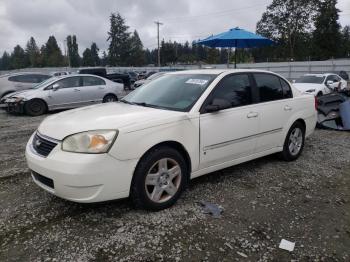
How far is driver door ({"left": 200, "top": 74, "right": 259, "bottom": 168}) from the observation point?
4094mm

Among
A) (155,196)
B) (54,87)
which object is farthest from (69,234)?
(54,87)

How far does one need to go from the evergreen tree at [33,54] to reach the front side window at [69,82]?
3728 inches

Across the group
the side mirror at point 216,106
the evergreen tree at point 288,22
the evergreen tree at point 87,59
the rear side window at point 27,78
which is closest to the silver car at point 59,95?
the rear side window at point 27,78

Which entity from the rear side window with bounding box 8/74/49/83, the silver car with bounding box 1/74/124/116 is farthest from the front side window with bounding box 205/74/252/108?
the rear side window with bounding box 8/74/49/83

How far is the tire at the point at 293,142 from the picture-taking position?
5.49 meters

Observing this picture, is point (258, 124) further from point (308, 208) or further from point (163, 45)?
point (163, 45)

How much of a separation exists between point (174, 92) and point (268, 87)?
158 cm

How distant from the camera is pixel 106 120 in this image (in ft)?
11.8

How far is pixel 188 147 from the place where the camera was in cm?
388

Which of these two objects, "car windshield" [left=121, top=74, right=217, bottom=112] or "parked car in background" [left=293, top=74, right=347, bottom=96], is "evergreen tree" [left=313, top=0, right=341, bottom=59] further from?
"car windshield" [left=121, top=74, right=217, bottom=112]

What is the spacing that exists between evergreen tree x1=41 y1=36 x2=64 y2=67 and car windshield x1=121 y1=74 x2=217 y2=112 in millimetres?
98894

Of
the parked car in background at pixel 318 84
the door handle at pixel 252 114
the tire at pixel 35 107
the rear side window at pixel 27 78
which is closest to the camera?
the door handle at pixel 252 114

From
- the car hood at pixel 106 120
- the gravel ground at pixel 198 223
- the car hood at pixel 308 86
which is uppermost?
the car hood at pixel 106 120

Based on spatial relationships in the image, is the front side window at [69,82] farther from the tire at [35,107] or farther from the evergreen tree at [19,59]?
the evergreen tree at [19,59]
